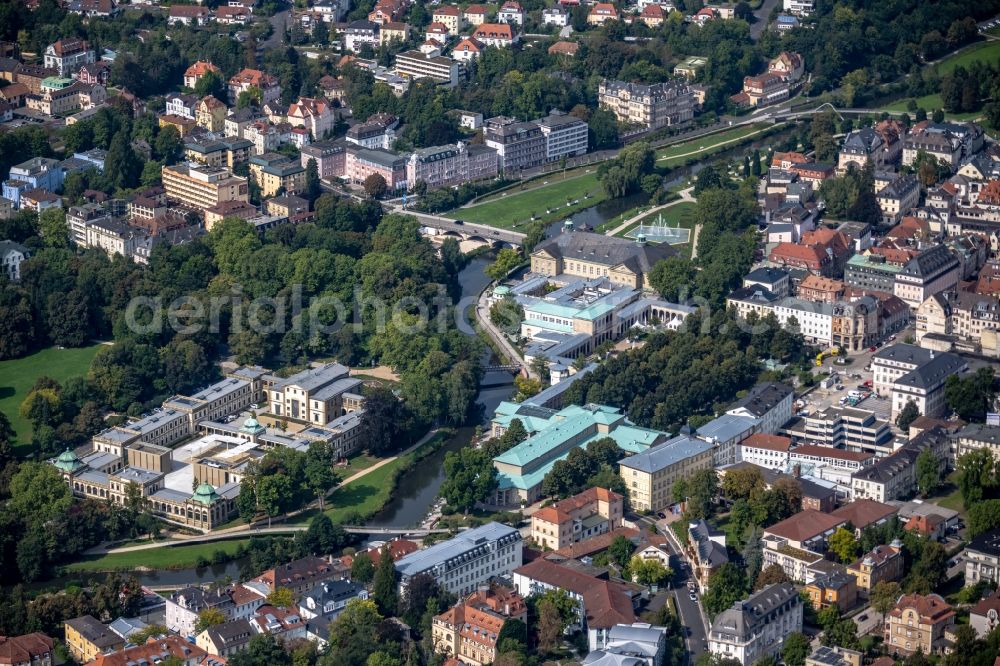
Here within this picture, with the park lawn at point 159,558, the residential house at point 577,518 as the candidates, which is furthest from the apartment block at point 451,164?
the park lawn at point 159,558

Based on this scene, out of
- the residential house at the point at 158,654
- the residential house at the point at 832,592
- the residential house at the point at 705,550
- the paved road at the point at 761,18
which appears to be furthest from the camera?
the paved road at the point at 761,18

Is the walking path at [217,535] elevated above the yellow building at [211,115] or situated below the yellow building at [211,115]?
below

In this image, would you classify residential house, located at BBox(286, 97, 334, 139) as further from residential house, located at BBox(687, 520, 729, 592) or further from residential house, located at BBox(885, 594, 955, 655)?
residential house, located at BBox(885, 594, 955, 655)

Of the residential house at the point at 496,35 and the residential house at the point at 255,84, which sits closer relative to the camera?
the residential house at the point at 255,84

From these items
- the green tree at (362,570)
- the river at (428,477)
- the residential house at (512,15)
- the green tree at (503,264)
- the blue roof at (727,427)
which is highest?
the residential house at (512,15)

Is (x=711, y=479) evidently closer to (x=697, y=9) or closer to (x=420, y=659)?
(x=420, y=659)

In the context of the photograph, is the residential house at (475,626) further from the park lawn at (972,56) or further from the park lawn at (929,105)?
the park lawn at (972,56)
